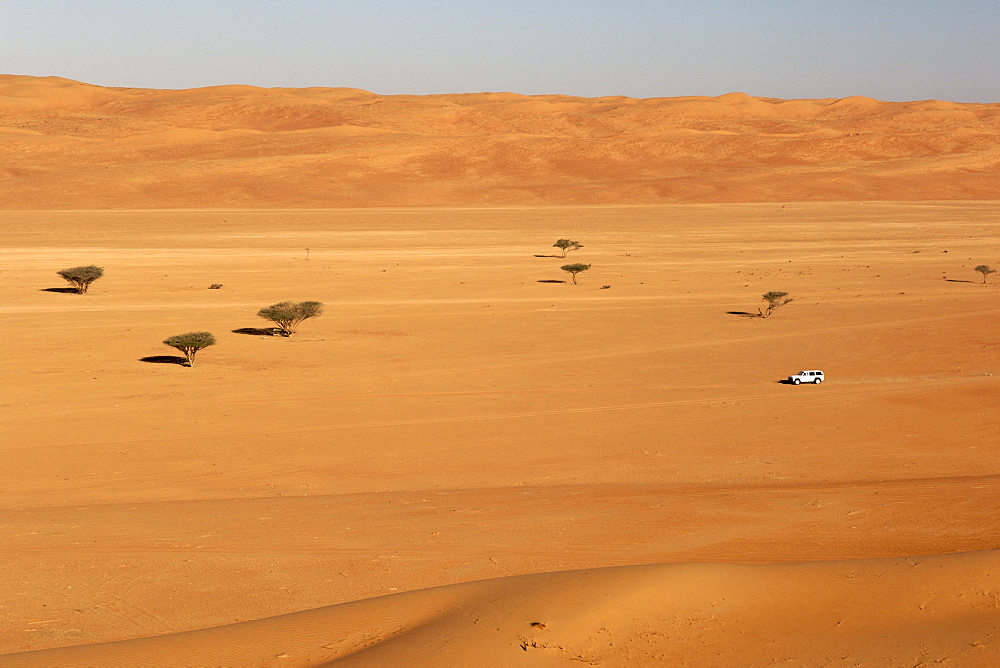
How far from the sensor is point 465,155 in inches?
3499

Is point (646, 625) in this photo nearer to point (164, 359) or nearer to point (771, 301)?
point (164, 359)

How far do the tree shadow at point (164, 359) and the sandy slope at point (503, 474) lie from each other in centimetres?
34

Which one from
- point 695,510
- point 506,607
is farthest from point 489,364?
point 506,607

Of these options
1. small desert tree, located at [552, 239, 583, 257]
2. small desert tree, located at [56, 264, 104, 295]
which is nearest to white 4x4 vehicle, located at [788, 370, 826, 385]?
small desert tree, located at [56, 264, 104, 295]

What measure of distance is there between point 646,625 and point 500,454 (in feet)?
24.1

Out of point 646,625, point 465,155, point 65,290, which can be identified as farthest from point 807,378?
point 465,155

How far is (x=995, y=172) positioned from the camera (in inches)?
3393

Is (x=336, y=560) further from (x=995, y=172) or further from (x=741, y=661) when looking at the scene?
(x=995, y=172)

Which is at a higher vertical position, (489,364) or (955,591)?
(489,364)

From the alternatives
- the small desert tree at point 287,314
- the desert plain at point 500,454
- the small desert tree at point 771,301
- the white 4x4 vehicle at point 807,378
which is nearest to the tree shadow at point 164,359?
the desert plain at point 500,454

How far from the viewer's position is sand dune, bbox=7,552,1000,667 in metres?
5.73

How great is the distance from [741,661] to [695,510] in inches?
162

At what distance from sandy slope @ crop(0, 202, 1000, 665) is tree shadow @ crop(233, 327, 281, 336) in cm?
40

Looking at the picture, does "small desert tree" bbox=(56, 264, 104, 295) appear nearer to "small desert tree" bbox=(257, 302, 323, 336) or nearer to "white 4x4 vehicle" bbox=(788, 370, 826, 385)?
"small desert tree" bbox=(257, 302, 323, 336)
